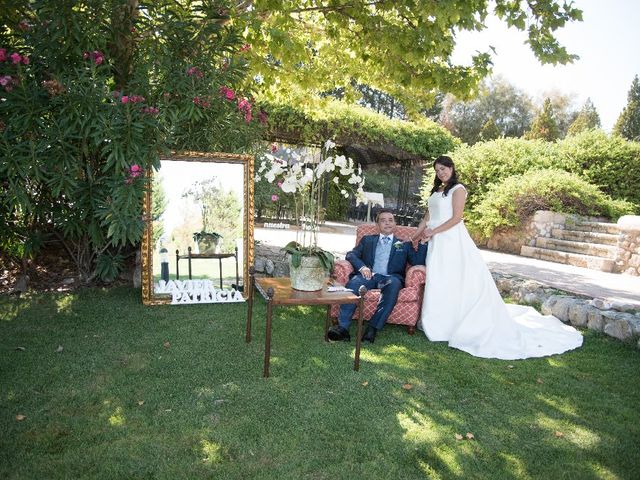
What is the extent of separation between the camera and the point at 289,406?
9.50 ft

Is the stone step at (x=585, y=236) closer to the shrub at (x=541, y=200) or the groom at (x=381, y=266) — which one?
the shrub at (x=541, y=200)

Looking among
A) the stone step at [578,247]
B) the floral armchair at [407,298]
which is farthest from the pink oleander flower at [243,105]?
the stone step at [578,247]

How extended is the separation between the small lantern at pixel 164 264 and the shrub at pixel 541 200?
720 centimetres

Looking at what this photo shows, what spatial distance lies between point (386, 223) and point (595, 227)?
673 centimetres

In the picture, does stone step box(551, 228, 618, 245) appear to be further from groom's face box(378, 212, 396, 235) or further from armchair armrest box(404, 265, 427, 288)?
groom's face box(378, 212, 396, 235)

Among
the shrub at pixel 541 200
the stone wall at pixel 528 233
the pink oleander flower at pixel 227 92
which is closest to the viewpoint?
the pink oleander flower at pixel 227 92

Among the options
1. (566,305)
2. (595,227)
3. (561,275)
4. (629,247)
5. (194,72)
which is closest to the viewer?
(194,72)

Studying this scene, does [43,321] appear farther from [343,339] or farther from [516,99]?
[516,99]

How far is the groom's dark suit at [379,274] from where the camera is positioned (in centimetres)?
A: 430

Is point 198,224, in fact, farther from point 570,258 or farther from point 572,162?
point 572,162

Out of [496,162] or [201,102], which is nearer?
[201,102]

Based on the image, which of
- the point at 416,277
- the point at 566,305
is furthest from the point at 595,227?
the point at 416,277

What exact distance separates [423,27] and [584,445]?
4.50 metres

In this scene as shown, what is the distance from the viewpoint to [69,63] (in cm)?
453
